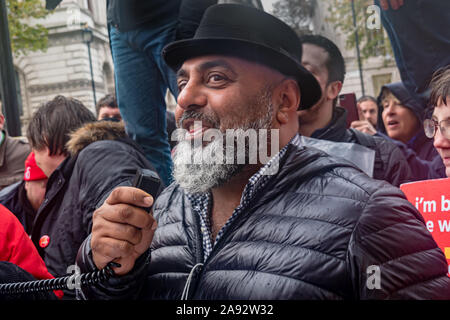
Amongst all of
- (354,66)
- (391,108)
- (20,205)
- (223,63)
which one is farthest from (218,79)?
(20,205)

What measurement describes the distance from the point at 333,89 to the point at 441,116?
1.19ft

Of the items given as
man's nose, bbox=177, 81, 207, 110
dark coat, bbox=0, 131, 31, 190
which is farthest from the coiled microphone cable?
dark coat, bbox=0, 131, 31, 190

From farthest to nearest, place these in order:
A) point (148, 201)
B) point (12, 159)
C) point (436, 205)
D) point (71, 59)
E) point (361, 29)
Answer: point (12, 159) → point (71, 59) → point (361, 29) → point (436, 205) → point (148, 201)

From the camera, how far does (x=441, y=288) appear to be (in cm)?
106

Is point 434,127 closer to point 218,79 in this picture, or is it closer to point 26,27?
point 218,79

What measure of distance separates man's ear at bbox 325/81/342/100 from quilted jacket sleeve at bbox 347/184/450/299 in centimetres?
57

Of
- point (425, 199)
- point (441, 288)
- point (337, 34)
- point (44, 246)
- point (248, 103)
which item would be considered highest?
point (337, 34)

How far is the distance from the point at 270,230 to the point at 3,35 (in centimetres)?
156

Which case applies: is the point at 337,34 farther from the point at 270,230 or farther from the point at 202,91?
the point at 270,230

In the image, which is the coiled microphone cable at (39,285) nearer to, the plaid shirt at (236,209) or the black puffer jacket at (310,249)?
the black puffer jacket at (310,249)

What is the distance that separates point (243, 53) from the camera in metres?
1.31

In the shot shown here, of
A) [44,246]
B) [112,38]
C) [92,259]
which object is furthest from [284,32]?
[44,246]

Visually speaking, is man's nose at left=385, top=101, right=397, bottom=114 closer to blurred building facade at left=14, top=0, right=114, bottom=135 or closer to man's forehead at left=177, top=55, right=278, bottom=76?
man's forehead at left=177, top=55, right=278, bottom=76

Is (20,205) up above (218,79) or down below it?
below
